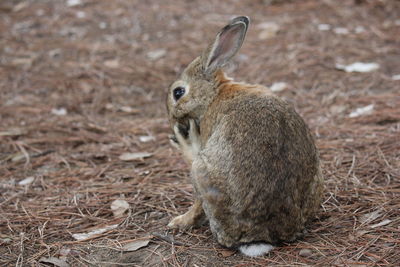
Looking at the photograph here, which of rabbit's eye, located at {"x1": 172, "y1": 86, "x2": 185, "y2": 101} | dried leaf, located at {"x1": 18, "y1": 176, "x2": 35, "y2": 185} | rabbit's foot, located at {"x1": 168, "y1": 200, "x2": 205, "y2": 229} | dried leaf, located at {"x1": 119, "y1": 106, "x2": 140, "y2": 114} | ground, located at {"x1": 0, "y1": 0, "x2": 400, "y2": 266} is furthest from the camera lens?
dried leaf, located at {"x1": 119, "y1": 106, "x2": 140, "y2": 114}

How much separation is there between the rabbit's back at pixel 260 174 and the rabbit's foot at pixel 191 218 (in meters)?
0.31

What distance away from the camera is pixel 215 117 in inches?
148

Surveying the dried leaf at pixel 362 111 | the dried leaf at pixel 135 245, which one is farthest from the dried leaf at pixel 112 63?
the dried leaf at pixel 135 245

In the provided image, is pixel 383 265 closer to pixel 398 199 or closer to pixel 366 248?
pixel 366 248

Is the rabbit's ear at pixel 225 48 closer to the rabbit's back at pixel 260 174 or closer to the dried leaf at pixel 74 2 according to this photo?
the rabbit's back at pixel 260 174

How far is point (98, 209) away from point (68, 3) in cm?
693

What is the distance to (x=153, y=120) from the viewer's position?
20.5 feet

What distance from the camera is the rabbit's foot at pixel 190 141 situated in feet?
13.2

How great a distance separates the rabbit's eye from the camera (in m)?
4.13

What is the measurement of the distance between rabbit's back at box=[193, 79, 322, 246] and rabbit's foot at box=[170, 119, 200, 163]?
1.49 ft

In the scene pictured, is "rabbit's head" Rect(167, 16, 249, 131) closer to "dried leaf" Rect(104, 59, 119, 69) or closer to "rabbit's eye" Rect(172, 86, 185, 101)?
"rabbit's eye" Rect(172, 86, 185, 101)

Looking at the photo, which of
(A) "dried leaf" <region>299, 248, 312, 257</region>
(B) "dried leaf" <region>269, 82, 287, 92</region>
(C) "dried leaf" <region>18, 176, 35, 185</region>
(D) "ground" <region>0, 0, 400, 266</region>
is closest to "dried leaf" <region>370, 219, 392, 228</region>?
(D) "ground" <region>0, 0, 400, 266</region>

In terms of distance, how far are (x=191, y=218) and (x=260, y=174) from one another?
775 millimetres

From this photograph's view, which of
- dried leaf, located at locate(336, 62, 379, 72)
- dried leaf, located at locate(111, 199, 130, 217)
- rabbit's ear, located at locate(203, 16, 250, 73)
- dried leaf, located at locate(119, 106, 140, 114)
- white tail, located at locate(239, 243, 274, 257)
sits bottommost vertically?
dried leaf, located at locate(336, 62, 379, 72)
